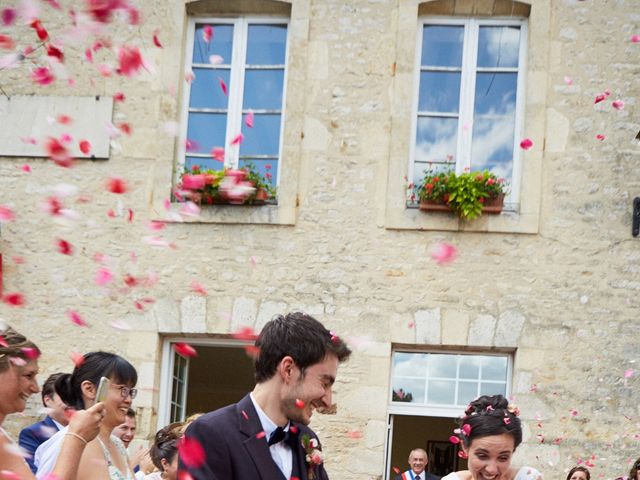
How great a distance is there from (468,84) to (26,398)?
7.03 metres

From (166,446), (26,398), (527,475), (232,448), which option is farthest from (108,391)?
(527,475)

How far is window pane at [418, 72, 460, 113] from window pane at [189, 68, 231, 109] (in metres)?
1.85

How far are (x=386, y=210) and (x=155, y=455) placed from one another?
4694mm

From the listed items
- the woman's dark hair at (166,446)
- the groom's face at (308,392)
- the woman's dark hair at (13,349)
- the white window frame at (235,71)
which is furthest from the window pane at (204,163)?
the groom's face at (308,392)

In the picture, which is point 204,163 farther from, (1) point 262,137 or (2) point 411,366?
(2) point 411,366

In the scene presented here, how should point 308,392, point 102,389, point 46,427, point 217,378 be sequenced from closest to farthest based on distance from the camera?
point 308,392 → point 102,389 → point 46,427 → point 217,378

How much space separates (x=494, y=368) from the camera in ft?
32.3

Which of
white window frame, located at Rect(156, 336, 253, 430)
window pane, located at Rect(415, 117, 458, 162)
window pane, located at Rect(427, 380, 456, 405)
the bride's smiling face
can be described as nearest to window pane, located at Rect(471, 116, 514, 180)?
window pane, located at Rect(415, 117, 458, 162)

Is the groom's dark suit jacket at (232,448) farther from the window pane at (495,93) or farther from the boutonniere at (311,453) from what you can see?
the window pane at (495,93)

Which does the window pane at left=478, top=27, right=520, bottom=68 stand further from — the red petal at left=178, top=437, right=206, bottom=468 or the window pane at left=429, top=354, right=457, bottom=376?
the red petal at left=178, top=437, right=206, bottom=468

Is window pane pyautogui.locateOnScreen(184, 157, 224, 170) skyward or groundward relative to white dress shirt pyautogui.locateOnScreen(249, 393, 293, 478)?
skyward

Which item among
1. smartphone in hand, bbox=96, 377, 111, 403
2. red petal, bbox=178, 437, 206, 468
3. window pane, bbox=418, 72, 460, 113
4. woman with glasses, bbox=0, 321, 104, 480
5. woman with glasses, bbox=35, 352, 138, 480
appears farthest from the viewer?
window pane, bbox=418, 72, 460, 113

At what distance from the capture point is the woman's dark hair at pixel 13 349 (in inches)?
152

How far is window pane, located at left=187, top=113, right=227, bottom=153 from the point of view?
10.4m
